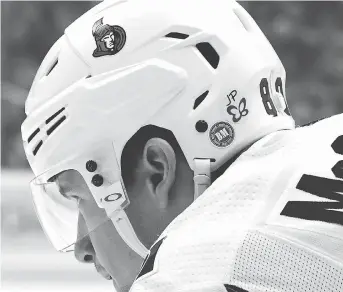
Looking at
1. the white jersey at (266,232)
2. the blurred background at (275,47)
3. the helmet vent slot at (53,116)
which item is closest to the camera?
the white jersey at (266,232)

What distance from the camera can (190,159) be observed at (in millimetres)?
1047

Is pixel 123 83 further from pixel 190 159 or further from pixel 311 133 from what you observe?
pixel 311 133

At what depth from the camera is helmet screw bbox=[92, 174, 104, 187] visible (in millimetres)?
1121

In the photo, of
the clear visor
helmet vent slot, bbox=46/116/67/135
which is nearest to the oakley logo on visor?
the clear visor

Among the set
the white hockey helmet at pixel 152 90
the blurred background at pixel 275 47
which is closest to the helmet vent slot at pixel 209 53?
the white hockey helmet at pixel 152 90

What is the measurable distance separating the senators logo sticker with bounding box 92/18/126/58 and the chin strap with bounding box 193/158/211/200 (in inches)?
8.5

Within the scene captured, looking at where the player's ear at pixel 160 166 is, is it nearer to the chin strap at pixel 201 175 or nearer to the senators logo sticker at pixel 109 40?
the chin strap at pixel 201 175

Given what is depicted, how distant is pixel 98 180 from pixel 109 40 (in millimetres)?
219

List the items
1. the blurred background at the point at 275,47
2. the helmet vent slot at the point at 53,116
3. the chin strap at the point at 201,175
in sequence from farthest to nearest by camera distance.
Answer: the blurred background at the point at 275,47, the helmet vent slot at the point at 53,116, the chin strap at the point at 201,175

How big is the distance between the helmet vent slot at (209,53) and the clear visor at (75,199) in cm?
21

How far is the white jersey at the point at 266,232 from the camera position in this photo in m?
0.76

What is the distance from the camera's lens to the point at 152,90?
1.06 m

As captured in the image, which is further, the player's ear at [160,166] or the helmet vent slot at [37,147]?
the helmet vent slot at [37,147]

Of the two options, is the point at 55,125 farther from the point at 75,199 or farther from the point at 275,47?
the point at 275,47
